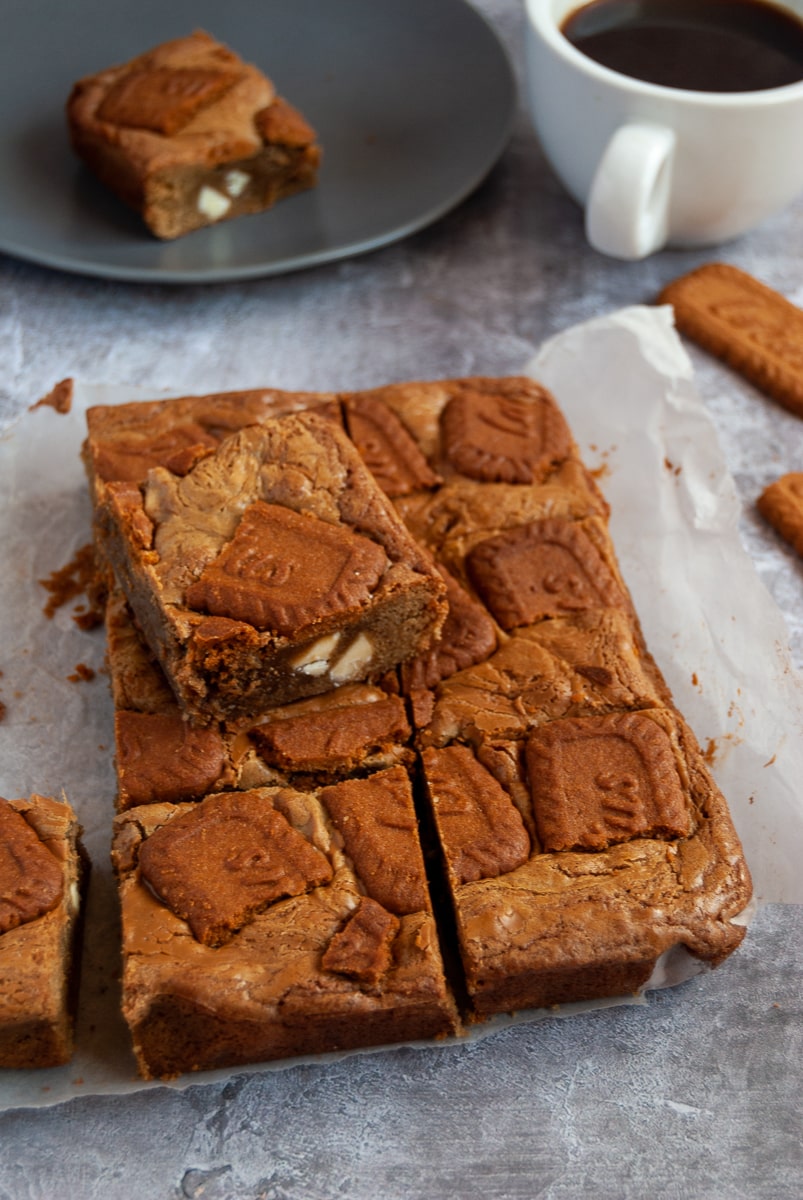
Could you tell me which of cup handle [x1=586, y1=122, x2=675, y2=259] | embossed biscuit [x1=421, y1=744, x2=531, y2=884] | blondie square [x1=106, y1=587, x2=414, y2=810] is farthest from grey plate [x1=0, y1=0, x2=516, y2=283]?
embossed biscuit [x1=421, y1=744, x2=531, y2=884]

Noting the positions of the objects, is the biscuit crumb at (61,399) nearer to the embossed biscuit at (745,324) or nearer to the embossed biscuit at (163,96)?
the embossed biscuit at (163,96)

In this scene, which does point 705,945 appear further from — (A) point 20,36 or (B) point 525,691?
(A) point 20,36

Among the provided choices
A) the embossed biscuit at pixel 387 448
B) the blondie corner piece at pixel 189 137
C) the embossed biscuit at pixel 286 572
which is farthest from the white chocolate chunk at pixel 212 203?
the embossed biscuit at pixel 286 572

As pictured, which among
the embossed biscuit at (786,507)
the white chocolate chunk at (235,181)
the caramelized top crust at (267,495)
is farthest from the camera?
the white chocolate chunk at (235,181)

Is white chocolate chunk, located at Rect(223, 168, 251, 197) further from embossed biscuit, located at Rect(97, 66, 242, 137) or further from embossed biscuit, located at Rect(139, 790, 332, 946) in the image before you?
embossed biscuit, located at Rect(139, 790, 332, 946)

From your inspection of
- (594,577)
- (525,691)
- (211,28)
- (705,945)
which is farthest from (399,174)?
(705,945)

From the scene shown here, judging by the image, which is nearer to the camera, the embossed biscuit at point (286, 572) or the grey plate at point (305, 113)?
the embossed biscuit at point (286, 572)

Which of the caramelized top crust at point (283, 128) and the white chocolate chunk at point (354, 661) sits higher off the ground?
the caramelized top crust at point (283, 128)
